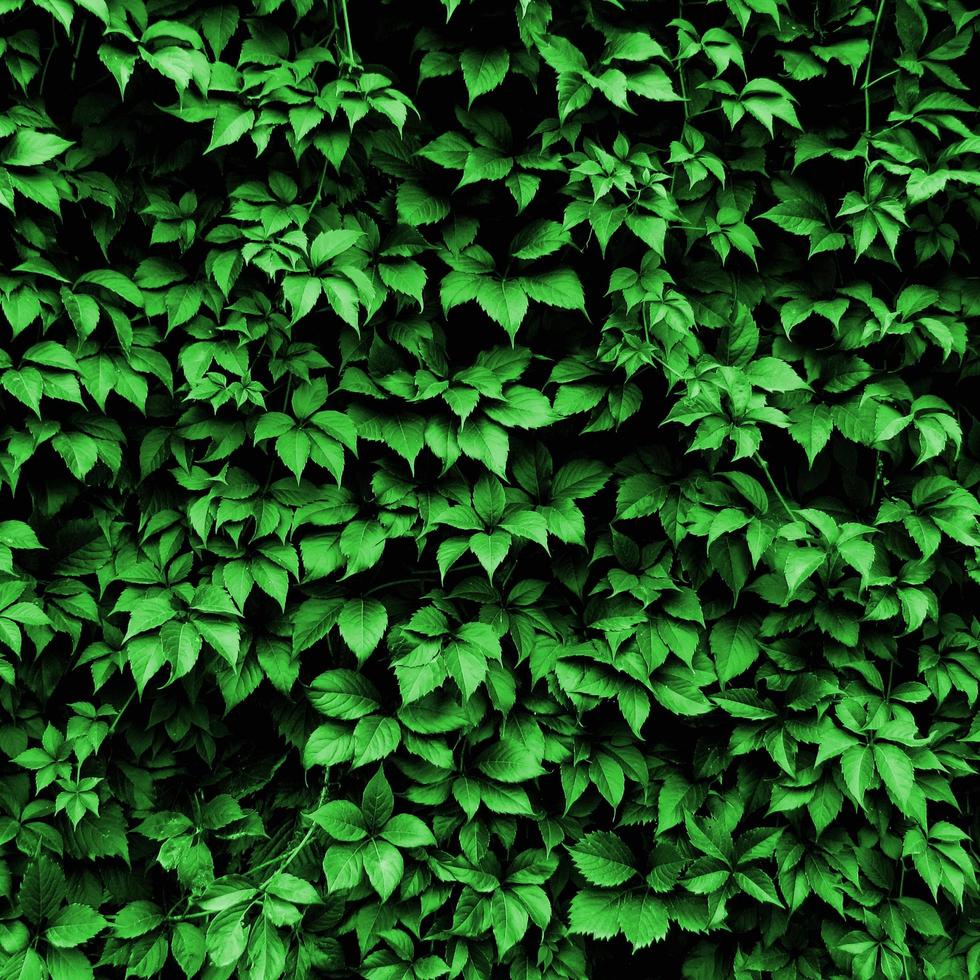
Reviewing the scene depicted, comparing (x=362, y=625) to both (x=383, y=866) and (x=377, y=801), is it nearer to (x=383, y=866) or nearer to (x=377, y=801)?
(x=377, y=801)

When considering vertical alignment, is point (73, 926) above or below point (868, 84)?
below

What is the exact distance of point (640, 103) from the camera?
2441 mm

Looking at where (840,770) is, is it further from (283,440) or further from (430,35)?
(430,35)

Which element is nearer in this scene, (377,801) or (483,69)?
(377,801)

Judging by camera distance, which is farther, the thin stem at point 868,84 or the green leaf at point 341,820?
the thin stem at point 868,84

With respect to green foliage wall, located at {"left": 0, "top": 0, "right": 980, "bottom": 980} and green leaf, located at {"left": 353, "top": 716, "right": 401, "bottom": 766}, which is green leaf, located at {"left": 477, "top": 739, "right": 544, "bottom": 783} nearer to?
green foliage wall, located at {"left": 0, "top": 0, "right": 980, "bottom": 980}

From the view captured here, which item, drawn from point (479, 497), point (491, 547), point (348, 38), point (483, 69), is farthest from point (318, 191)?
point (491, 547)

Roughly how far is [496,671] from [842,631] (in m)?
0.97

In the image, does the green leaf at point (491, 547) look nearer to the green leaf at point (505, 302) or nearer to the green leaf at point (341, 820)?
the green leaf at point (505, 302)

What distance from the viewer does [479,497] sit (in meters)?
2.27

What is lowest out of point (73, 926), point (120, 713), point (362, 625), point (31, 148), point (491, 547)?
point (73, 926)

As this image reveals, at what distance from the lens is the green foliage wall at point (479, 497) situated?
220cm

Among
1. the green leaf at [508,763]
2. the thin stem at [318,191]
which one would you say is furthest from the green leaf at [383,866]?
the thin stem at [318,191]

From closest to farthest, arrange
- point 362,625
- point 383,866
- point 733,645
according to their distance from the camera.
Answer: point 383,866
point 362,625
point 733,645
